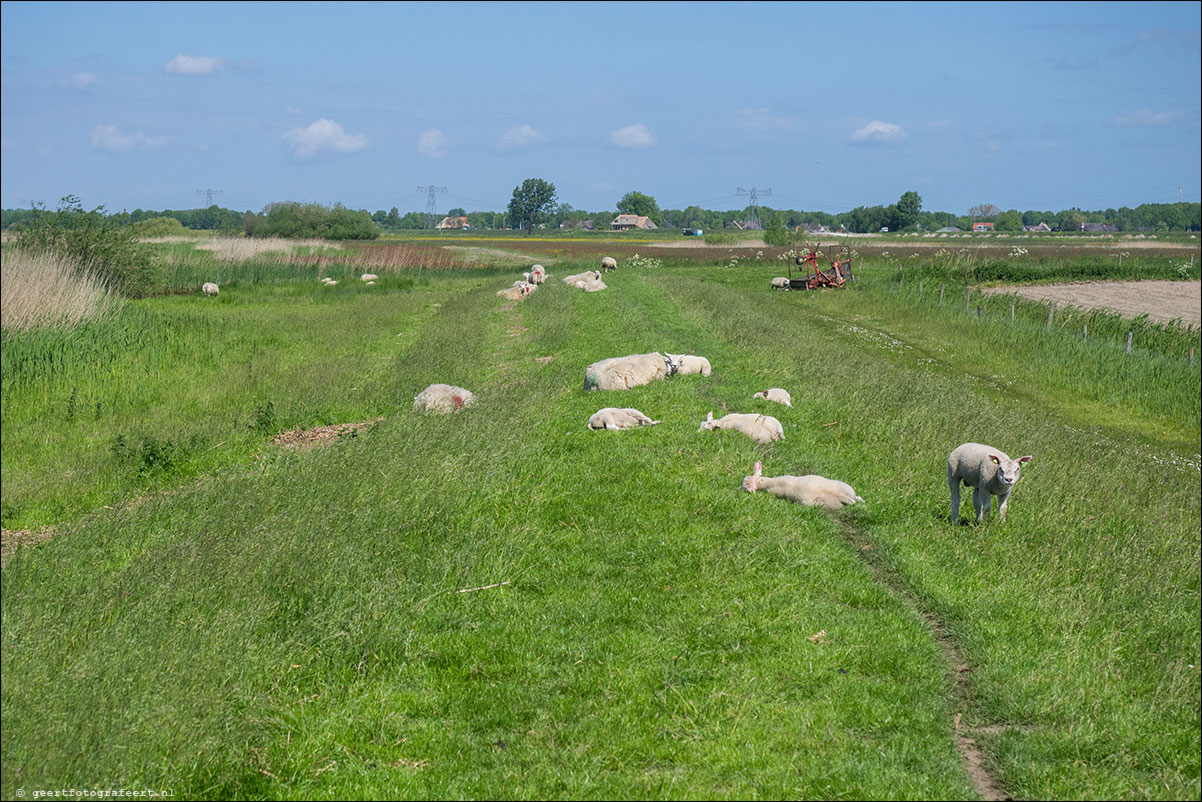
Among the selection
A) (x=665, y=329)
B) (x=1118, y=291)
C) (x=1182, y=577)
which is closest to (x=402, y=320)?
(x=665, y=329)

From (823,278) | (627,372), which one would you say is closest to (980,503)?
(627,372)

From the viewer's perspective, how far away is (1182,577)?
978 centimetres

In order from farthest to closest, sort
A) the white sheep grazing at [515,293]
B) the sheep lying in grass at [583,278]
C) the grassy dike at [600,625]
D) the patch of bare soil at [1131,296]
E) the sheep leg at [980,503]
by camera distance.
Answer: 1. the sheep lying in grass at [583,278]
2. the patch of bare soil at [1131,296]
3. the white sheep grazing at [515,293]
4. the sheep leg at [980,503]
5. the grassy dike at [600,625]

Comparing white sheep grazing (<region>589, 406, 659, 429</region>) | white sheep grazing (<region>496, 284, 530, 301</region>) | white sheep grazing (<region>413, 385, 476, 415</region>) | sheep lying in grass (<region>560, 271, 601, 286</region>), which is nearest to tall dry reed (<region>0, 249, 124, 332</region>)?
white sheep grazing (<region>413, 385, 476, 415</region>)

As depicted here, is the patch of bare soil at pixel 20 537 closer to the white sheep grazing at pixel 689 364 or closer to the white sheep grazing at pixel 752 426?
the white sheep grazing at pixel 752 426

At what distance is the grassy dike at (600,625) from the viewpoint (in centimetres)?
604

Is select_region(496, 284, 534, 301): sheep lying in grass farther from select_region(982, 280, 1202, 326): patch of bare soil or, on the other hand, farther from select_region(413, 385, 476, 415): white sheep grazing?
select_region(982, 280, 1202, 326): patch of bare soil

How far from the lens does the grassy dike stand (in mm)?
6035

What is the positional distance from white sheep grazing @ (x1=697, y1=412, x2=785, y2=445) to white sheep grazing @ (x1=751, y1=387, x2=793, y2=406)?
2.08 meters

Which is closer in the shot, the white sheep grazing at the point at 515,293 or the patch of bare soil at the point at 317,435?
the patch of bare soil at the point at 317,435

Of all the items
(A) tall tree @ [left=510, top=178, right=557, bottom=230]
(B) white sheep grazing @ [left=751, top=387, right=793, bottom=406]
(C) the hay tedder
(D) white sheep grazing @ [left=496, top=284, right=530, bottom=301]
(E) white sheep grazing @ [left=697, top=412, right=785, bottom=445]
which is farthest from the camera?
(A) tall tree @ [left=510, top=178, right=557, bottom=230]

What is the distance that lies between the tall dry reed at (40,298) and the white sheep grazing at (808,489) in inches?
442

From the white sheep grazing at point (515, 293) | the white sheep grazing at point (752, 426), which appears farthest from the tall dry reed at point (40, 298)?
the white sheep grazing at point (515, 293)

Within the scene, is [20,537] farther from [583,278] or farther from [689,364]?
[583,278]
